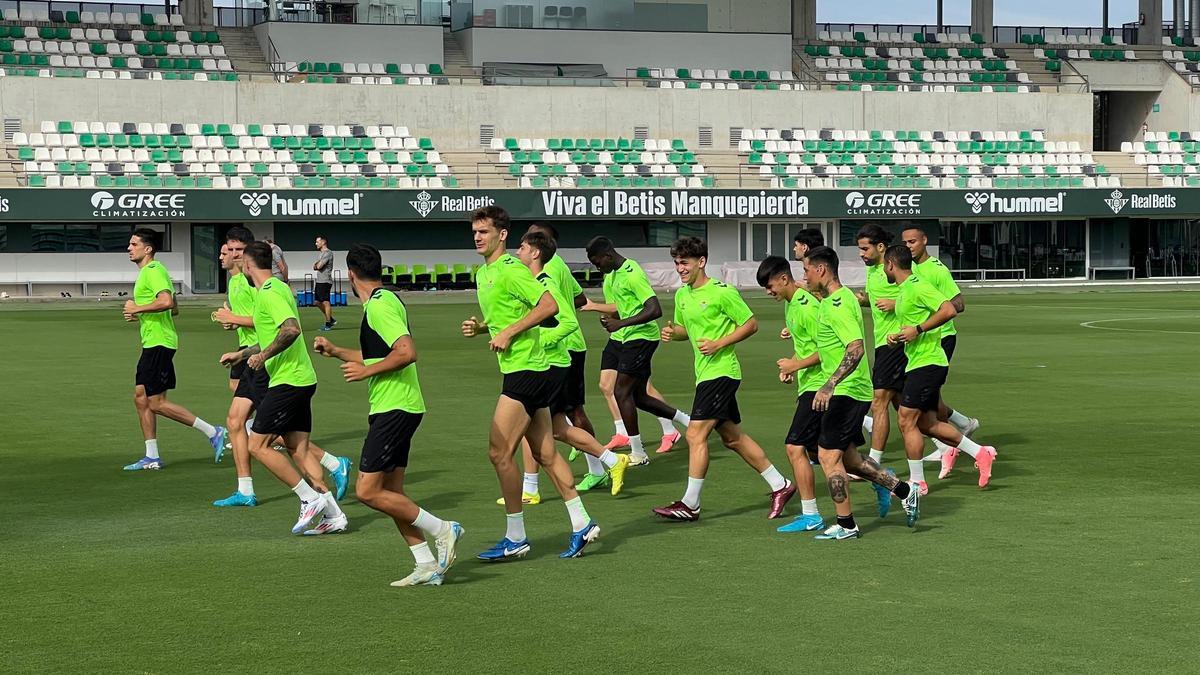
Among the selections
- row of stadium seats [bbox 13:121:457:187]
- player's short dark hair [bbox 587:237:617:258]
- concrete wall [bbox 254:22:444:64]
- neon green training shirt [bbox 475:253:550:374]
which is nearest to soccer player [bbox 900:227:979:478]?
player's short dark hair [bbox 587:237:617:258]

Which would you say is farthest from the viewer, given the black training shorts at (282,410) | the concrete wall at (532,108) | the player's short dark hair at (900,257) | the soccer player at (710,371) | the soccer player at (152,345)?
the concrete wall at (532,108)

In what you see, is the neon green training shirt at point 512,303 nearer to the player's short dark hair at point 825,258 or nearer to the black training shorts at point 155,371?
the player's short dark hair at point 825,258

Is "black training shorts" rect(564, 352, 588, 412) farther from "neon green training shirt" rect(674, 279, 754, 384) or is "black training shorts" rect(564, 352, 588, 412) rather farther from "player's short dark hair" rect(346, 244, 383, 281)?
"player's short dark hair" rect(346, 244, 383, 281)

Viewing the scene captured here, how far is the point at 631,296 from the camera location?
14133 mm

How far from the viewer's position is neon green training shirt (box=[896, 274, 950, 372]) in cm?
1248

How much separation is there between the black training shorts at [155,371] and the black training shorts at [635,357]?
4069mm

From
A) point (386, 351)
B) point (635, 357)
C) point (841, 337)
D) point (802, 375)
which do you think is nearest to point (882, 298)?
point (635, 357)

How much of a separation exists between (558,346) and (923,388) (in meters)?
3.78

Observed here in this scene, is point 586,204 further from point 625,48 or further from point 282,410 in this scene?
point 282,410

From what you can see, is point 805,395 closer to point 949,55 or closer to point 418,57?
point 418,57

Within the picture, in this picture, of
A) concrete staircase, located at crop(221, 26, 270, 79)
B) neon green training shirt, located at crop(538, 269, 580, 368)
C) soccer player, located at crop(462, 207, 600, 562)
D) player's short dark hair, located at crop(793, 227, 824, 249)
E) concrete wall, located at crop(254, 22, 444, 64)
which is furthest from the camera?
concrete wall, located at crop(254, 22, 444, 64)

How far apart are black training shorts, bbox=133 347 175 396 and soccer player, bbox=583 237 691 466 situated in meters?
3.87

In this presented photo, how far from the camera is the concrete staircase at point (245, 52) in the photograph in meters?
56.5

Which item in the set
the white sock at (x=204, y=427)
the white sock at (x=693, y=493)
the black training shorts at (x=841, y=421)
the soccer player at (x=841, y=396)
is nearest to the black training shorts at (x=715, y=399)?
the white sock at (x=693, y=493)
